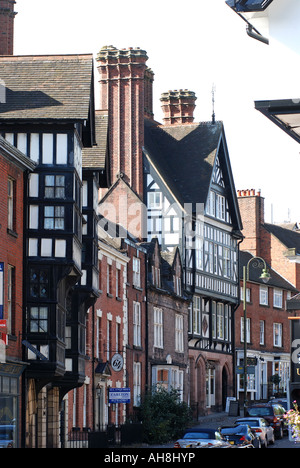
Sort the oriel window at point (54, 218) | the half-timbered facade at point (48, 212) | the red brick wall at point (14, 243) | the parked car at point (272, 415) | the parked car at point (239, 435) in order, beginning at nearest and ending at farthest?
1. the red brick wall at point (14, 243)
2. the half-timbered facade at point (48, 212)
3. the oriel window at point (54, 218)
4. the parked car at point (239, 435)
5. the parked car at point (272, 415)

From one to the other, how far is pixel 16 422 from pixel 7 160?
801cm

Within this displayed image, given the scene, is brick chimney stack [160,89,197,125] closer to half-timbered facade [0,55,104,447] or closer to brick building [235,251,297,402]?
brick building [235,251,297,402]

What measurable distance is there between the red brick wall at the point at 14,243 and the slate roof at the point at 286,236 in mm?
56494

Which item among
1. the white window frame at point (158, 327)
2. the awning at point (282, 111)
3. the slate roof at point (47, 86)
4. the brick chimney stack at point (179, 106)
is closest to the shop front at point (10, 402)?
the slate roof at point (47, 86)

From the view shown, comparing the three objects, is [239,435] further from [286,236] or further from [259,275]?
[286,236]

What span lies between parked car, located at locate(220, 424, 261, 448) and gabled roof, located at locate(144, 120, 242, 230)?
2763 cm

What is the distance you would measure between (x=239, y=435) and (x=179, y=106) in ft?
137

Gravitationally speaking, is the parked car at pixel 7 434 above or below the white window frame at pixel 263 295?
below

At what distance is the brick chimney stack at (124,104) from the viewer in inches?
2485

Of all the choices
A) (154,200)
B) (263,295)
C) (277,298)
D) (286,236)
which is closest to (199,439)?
(154,200)

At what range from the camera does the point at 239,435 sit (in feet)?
120

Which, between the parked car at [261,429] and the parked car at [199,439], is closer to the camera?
the parked car at [199,439]

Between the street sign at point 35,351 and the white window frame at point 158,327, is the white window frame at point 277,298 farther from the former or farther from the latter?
the street sign at point 35,351

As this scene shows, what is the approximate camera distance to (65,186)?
31953 millimetres
